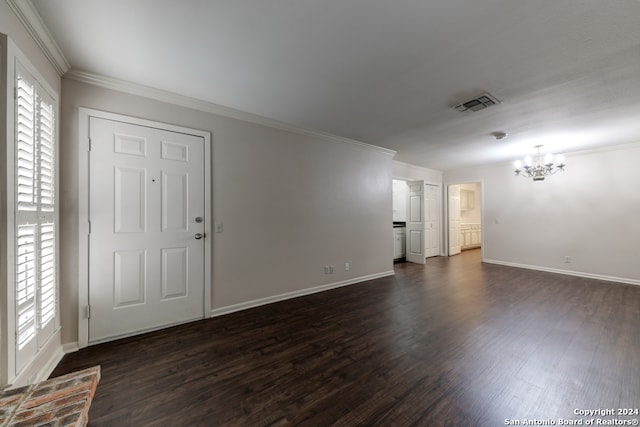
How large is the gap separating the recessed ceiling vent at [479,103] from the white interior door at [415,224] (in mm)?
3427

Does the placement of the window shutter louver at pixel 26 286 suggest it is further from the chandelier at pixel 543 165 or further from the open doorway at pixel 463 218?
the open doorway at pixel 463 218

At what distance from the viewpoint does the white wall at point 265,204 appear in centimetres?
226

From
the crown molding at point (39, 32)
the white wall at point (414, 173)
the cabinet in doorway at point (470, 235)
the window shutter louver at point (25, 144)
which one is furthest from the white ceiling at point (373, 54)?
the cabinet in doorway at point (470, 235)

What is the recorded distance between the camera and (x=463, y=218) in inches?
357

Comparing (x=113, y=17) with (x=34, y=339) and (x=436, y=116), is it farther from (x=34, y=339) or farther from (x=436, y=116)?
(x=436, y=116)

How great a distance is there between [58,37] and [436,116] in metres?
3.71

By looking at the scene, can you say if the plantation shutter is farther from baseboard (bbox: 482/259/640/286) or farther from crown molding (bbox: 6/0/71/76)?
baseboard (bbox: 482/259/640/286)

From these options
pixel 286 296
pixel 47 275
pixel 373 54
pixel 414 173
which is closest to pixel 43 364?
pixel 47 275

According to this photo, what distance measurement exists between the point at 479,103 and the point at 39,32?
387 cm

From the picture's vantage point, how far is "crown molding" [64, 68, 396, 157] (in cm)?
232

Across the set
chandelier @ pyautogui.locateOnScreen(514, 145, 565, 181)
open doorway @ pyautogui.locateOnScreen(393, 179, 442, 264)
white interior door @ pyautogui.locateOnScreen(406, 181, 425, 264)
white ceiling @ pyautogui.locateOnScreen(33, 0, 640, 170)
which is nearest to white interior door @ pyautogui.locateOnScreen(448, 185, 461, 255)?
open doorway @ pyautogui.locateOnScreen(393, 179, 442, 264)

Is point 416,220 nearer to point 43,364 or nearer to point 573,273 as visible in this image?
point 573,273

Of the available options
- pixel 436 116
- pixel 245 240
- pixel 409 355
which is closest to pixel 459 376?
pixel 409 355

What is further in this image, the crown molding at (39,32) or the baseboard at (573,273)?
the baseboard at (573,273)
